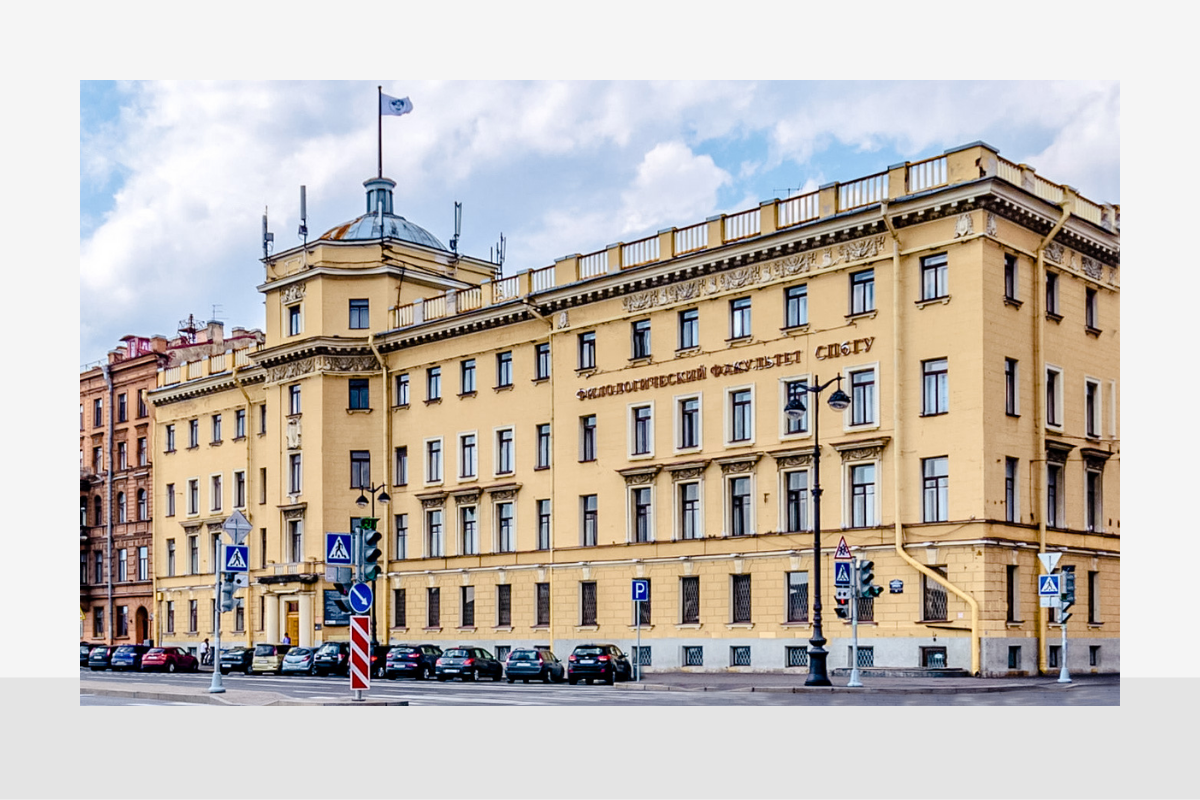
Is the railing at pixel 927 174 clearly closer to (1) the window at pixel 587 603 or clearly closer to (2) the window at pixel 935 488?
(2) the window at pixel 935 488

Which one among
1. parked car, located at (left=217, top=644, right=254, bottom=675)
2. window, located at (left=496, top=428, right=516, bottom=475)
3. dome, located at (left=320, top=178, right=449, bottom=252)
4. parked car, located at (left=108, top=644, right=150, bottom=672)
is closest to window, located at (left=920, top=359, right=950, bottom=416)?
window, located at (left=496, top=428, right=516, bottom=475)

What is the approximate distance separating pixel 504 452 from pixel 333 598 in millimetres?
10031

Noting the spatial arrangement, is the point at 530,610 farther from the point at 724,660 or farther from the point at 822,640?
the point at 822,640

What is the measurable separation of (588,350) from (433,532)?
1055 cm

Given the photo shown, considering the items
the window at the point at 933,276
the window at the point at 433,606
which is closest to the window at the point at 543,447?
the window at the point at 433,606

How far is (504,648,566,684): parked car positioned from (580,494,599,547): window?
22.8 feet

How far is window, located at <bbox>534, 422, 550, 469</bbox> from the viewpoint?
52.3 metres

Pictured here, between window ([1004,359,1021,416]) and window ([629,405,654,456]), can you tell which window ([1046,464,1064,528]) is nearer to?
window ([1004,359,1021,416])

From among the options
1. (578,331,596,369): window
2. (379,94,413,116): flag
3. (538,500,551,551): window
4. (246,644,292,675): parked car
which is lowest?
(246,644,292,675): parked car

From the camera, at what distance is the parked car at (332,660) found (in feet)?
168

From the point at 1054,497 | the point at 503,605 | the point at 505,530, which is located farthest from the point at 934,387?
the point at 503,605

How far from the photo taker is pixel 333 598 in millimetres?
59500
